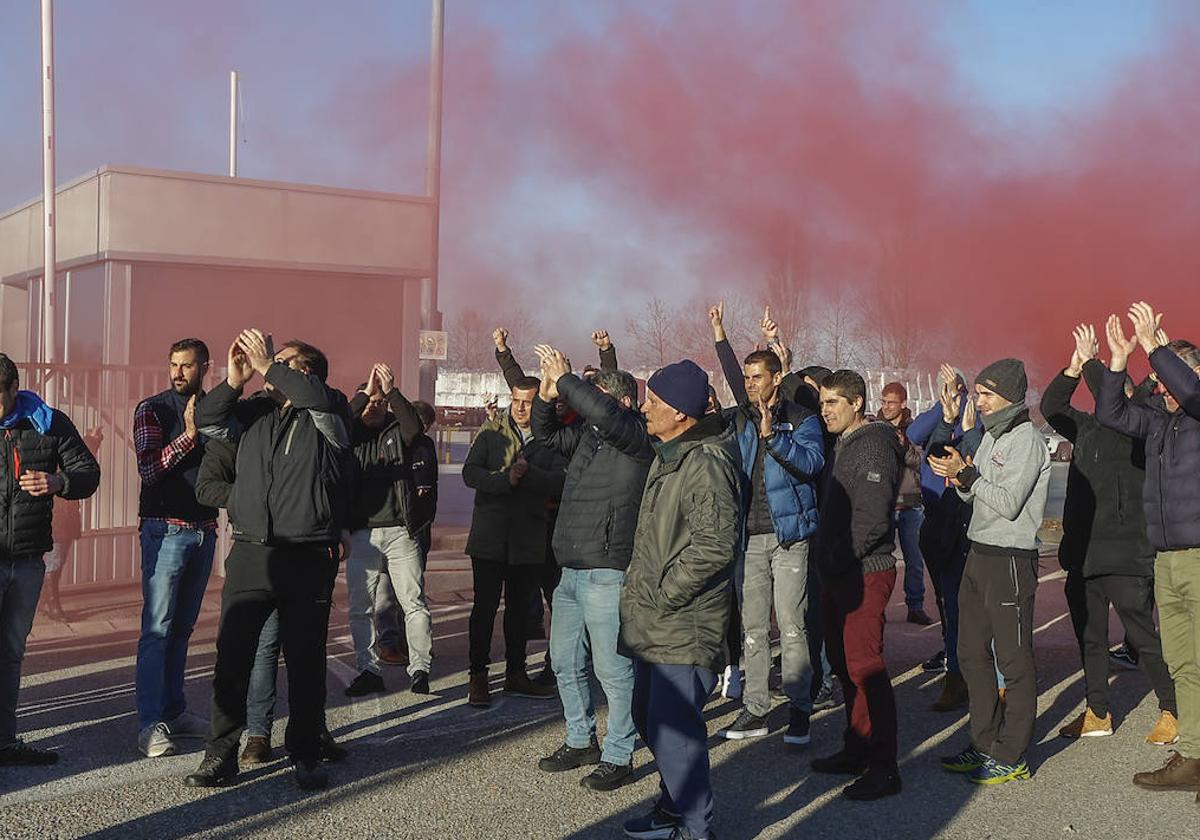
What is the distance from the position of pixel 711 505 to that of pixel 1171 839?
2178 mm

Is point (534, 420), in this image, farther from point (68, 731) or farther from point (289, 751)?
point (68, 731)

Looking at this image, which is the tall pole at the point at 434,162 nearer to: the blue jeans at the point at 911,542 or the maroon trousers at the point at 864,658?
the blue jeans at the point at 911,542

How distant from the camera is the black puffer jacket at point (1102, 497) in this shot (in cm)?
557

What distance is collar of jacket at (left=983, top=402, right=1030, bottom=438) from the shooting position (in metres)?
4.99

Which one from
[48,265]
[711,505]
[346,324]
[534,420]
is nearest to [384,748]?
[534,420]

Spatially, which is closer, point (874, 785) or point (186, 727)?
point (874, 785)

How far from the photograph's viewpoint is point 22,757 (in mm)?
4941

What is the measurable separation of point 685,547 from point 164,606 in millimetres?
2523

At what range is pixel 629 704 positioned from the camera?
16.1ft

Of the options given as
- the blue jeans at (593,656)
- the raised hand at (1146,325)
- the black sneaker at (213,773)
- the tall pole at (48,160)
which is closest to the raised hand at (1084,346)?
the raised hand at (1146,325)

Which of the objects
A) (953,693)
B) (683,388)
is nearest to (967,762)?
Result: (953,693)

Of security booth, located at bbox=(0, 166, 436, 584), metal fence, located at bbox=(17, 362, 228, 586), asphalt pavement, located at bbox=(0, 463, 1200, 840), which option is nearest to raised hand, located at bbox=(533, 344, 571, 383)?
asphalt pavement, located at bbox=(0, 463, 1200, 840)

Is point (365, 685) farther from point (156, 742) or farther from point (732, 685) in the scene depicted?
point (732, 685)

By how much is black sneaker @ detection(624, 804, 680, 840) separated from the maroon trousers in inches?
41.1
